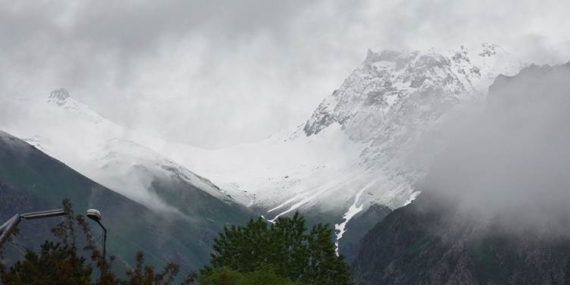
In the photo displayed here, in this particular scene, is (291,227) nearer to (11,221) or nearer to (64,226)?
(64,226)

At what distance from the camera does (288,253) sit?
95.0 m

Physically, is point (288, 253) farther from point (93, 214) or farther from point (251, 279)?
point (93, 214)

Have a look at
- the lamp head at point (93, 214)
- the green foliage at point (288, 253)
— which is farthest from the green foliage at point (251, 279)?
the lamp head at point (93, 214)

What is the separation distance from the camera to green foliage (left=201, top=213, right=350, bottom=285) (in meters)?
93.2

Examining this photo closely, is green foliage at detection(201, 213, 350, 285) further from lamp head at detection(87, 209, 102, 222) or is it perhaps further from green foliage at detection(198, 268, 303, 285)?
lamp head at detection(87, 209, 102, 222)

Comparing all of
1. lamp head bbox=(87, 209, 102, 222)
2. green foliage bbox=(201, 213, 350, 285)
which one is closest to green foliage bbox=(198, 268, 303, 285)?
green foliage bbox=(201, 213, 350, 285)

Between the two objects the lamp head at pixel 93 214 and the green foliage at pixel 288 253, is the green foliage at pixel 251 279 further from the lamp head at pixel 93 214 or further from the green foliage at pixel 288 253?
the lamp head at pixel 93 214

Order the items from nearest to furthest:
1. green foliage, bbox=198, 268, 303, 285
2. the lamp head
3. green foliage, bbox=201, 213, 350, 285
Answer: the lamp head → green foliage, bbox=198, 268, 303, 285 → green foliage, bbox=201, 213, 350, 285

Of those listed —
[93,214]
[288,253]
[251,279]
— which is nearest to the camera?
[93,214]

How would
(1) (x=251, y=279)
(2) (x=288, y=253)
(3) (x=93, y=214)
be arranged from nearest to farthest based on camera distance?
(3) (x=93, y=214)
(1) (x=251, y=279)
(2) (x=288, y=253)

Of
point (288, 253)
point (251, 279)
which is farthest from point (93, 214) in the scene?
point (288, 253)

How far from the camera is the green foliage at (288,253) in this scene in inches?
3669

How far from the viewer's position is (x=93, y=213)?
1596 inches

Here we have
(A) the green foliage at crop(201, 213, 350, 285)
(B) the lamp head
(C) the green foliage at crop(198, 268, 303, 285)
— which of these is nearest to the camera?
(B) the lamp head
